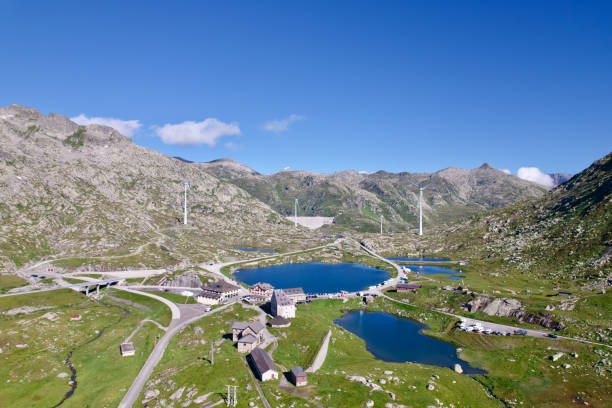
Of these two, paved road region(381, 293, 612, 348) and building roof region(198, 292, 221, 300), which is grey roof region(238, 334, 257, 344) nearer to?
building roof region(198, 292, 221, 300)

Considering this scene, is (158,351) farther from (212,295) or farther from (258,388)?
(212,295)

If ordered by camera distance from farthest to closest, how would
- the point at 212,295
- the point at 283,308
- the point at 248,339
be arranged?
1. the point at 212,295
2. the point at 283,308
3. the point at 248,339

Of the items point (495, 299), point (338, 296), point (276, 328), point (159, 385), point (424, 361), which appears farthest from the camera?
point (338, 296)

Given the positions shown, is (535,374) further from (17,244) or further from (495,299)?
(17,244)

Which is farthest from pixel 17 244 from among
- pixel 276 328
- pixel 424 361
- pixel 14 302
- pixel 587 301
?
pixel 587 301

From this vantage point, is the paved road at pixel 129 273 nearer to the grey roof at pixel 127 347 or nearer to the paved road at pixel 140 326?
the paved road at pixel 140 326

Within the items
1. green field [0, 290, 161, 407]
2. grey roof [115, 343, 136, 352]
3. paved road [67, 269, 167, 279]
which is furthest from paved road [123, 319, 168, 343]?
paved road [67, 269, 167, 279]

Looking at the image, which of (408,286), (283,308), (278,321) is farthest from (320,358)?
(408,286)
